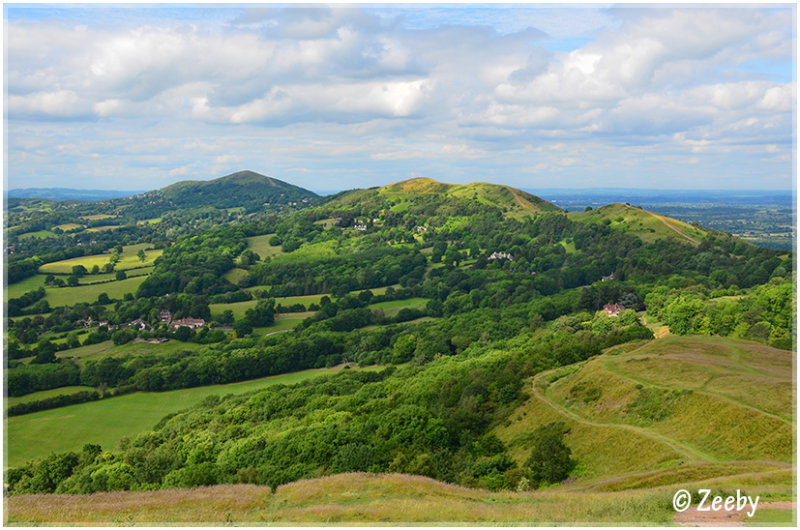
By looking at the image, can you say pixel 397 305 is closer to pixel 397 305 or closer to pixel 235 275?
pixel 397 305

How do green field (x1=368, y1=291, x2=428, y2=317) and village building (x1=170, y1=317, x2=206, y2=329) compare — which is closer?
village building (x1=170, y1=317, x2=206, y2=329)

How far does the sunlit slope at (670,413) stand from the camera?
23.5 metres

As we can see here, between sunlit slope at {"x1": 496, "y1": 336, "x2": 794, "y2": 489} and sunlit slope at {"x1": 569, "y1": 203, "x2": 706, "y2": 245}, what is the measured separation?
112m

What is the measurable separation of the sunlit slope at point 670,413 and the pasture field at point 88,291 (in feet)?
383

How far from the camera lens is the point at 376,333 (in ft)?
309

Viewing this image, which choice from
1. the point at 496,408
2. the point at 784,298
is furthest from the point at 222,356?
the point at 784,298

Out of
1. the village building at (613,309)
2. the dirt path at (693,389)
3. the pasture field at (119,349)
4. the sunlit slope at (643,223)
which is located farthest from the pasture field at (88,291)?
the sunlit slope at (643,223)

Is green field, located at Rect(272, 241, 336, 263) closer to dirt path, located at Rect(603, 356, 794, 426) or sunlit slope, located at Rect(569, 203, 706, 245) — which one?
sunlit slope, located at Rect(569, 203, 706, 245)

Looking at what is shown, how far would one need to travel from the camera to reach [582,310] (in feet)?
308

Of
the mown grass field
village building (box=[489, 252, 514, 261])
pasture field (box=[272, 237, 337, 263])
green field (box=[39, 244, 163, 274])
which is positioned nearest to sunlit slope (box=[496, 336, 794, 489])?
the mown grass field

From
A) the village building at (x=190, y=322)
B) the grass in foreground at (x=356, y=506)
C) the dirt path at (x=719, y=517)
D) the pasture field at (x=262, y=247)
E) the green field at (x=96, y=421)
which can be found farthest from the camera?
the pasture field at (x=262, y=247)

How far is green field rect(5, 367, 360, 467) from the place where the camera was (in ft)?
174

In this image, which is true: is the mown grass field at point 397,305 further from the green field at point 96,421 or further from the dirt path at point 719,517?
the dirt path at point 719,517

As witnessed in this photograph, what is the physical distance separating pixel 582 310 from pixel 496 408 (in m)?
59.4
